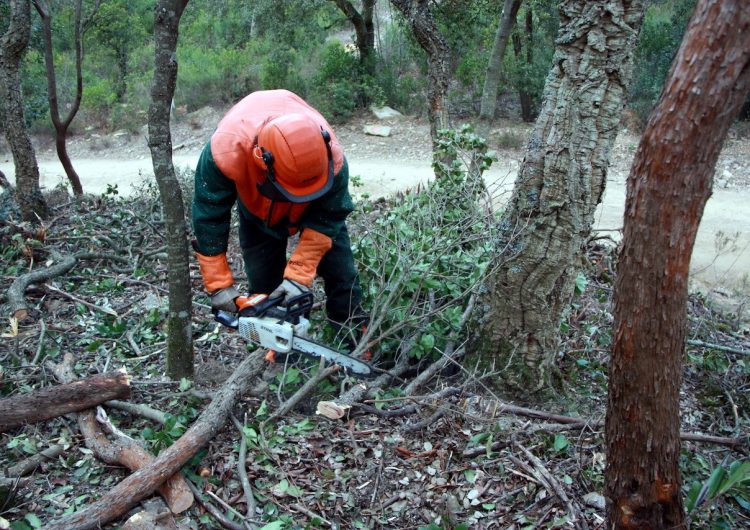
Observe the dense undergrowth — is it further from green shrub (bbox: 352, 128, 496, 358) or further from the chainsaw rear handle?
the chainsaw rear handle

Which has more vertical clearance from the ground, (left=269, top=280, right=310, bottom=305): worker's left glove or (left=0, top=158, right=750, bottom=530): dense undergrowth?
(left=269, top=280, right=310, bottom=305): worker's left glove

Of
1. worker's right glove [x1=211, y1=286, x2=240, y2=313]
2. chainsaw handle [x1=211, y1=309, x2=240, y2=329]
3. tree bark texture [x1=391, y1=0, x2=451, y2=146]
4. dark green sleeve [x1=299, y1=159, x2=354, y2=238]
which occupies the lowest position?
chainsaw handle [x1=211, y1=309, x2=240, y2=329]

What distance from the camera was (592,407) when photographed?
3.19 m

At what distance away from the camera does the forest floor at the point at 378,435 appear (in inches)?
99.1

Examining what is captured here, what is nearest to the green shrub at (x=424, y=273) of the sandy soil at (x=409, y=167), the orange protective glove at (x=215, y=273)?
the orange protective glove at (x=215, y=273)

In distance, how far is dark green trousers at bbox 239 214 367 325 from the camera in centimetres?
372

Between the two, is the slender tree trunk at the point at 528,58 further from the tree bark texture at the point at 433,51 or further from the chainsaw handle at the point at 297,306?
the chainsaw handle at the point at 297,306

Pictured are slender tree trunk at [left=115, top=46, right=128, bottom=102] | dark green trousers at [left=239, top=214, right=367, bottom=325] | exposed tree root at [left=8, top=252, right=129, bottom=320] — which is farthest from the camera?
slender tree trunk at [left=115, top=46, right=128, bottom=102]

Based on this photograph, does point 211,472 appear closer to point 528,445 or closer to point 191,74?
point 528,445

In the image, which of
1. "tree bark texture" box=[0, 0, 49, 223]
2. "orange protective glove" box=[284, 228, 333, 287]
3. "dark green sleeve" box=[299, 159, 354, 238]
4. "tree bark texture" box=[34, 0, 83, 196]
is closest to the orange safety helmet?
"dark green sleeve" box=[299, 159, 354, 238]

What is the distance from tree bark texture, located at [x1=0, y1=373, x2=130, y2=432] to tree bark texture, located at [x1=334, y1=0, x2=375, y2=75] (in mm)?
11333

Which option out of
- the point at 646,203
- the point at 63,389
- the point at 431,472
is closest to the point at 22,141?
the point at 63,389

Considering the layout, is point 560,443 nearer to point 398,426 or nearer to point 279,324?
point 398,426

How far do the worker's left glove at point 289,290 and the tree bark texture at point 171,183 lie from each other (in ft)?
1.60
